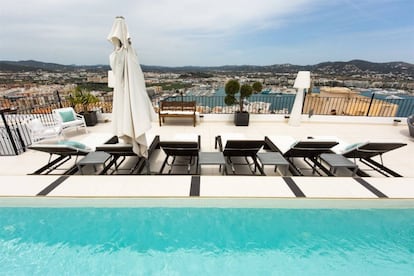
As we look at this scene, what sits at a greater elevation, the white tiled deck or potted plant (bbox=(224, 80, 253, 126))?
potted plant (bbox=(224, 80, 253, 126))

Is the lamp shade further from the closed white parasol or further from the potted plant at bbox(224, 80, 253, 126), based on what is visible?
the closed white parasol

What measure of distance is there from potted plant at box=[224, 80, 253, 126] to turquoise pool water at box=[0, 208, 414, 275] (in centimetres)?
486

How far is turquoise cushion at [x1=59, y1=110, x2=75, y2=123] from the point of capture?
5.91 meters

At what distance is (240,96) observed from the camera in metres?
7.09

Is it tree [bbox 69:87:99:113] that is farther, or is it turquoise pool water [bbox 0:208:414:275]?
tree [bbox 69:87:99:113]

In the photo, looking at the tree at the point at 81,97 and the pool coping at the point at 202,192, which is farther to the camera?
the tree at the point at 81,97

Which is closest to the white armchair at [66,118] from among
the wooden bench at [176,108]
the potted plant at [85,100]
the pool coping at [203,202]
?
the potted plant at [85,100]

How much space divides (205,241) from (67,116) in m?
6.06

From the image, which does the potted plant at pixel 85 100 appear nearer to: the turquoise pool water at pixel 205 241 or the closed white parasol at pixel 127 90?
the closed white parasol at pixel 127 90

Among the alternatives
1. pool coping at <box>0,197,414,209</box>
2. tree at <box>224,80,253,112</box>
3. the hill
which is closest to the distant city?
the hill

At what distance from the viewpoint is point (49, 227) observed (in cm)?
247

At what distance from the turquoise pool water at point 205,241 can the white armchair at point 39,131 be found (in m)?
3.28

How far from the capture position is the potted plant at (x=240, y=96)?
6.96 m

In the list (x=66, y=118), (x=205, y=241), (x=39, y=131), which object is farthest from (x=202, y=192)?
(x=66, y=118)
